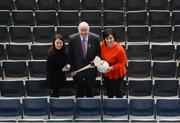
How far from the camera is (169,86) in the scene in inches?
299

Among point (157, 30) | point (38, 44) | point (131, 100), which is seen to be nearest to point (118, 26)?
point (157, 30)

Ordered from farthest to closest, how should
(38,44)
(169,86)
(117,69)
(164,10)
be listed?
1. (164,10)
2. (38,44)
3. (169,86)
4. (117,69)

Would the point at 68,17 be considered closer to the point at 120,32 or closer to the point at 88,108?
the point at 120,32

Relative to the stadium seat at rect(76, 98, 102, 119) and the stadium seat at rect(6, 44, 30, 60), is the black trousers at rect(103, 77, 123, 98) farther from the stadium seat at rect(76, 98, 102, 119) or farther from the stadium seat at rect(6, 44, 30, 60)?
the stadium seat at rect(6, 44, 30, 60)

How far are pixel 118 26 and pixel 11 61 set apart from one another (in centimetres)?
220

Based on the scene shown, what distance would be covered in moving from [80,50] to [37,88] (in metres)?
1.03

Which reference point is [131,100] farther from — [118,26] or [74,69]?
[118,26]

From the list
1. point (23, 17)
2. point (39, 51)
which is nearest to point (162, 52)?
point (39, 51)

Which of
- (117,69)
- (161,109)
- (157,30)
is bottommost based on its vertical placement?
(161,109)

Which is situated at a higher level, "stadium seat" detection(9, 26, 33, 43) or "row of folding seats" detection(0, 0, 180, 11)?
"row of folding seats" detection(0, 0, 180, 11)

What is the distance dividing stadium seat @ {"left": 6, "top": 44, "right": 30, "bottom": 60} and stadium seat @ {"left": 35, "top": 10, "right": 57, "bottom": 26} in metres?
1.10

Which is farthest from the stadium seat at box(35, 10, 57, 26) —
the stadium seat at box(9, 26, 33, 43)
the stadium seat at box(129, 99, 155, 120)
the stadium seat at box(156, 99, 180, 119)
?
the stadium seat at box(156, 99, 180, 119)

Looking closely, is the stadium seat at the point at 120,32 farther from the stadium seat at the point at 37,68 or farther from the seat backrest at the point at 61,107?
the seat backrest at the point at 61,107

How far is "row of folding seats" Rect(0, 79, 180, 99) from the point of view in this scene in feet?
24.7
